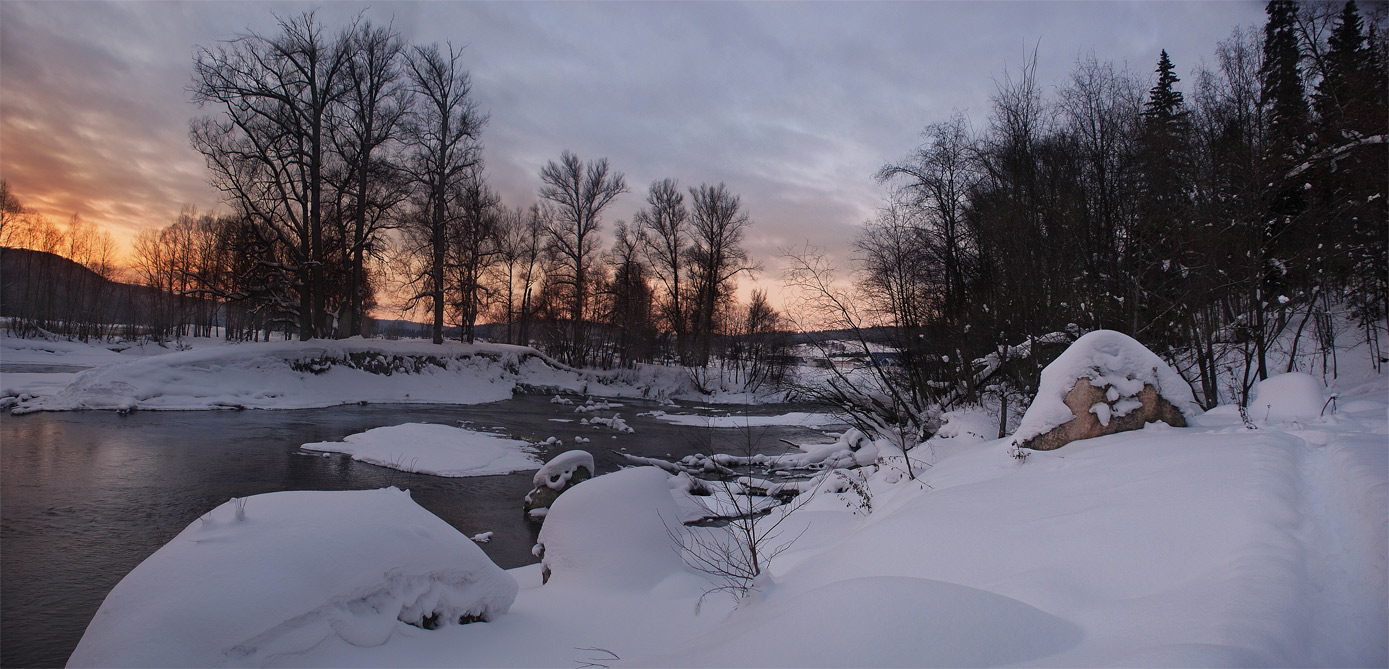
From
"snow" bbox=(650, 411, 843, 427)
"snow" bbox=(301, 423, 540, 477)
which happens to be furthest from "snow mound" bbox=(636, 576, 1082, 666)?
"snow" bbox=(650, 411, 843, 427)

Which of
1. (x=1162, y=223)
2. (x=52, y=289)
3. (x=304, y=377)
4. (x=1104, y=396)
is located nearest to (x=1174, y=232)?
(x=1162, y=223)

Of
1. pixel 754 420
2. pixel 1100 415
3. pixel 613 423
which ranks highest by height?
pixel 1100 415

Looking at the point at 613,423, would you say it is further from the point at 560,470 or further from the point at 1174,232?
the point at 1174,232

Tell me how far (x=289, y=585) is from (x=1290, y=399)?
10.8 m

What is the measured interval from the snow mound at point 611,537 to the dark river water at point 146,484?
135 centimetres

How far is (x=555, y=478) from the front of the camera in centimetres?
921

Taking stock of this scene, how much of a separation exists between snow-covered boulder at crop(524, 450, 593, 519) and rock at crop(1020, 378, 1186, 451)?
6.54 meters

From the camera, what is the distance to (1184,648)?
194cm

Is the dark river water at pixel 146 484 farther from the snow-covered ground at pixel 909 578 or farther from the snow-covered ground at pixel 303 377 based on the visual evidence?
the snow-covered ground at pixel 909 578

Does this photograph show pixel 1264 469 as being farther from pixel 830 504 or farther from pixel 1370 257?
pixel 1370 257

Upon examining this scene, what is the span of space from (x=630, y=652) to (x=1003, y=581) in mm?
2611

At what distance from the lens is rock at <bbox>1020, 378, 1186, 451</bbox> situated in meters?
6.36

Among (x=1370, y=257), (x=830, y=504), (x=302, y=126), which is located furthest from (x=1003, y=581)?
(x=302, y=126)

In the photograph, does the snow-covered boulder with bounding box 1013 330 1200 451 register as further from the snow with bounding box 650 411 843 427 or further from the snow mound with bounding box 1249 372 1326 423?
the snow with bounding box 650 411 843 427
